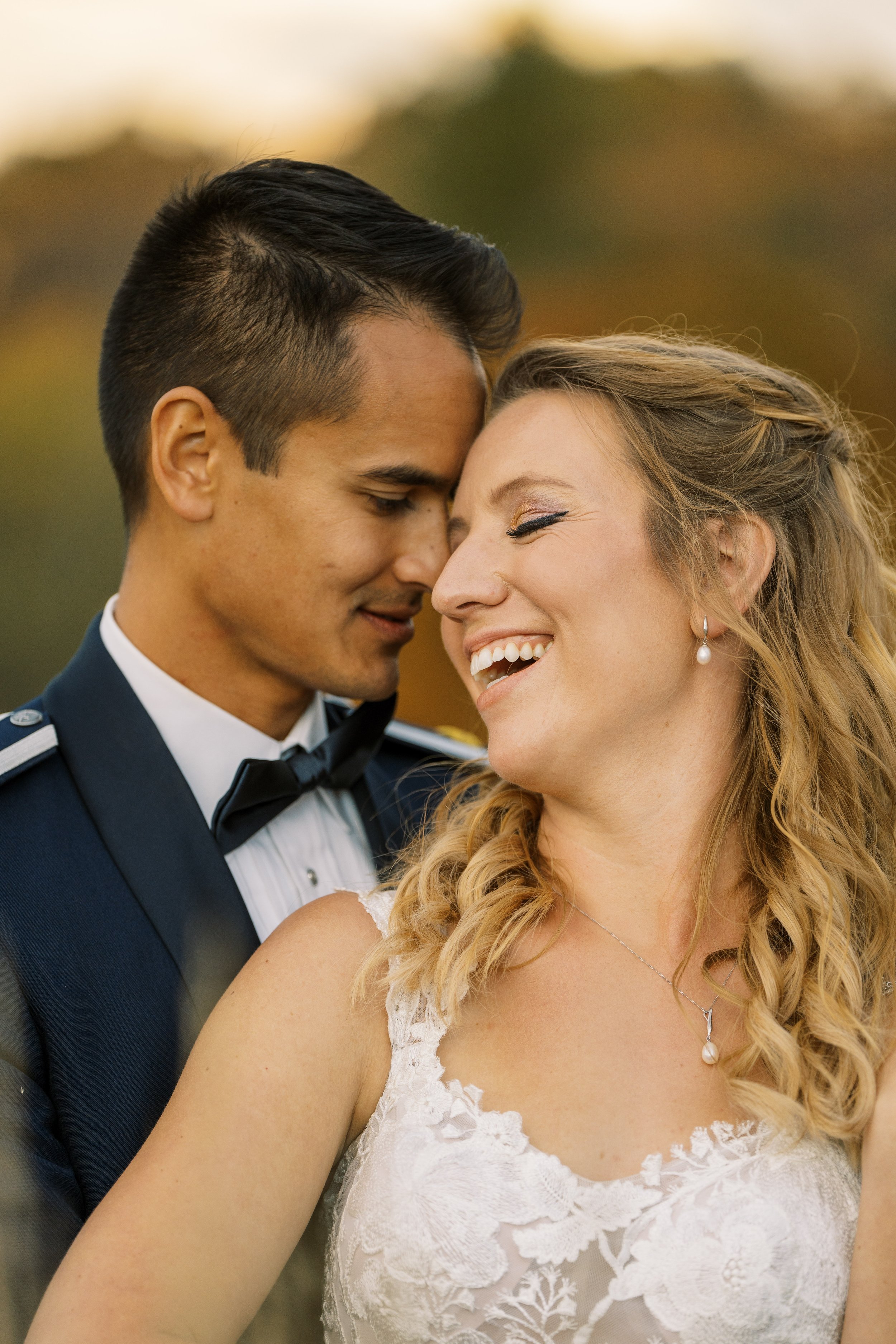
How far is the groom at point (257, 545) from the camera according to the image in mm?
1877

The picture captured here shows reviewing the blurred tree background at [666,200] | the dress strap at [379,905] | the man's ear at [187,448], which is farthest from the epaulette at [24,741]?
the blurred tree background at [666,200]

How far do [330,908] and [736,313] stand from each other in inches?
96.6

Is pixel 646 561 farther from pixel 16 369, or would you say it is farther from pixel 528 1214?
pixel 16 369

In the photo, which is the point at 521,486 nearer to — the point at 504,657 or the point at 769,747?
the point at 504,657

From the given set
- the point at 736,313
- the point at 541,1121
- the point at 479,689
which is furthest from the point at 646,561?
the point at 736,313

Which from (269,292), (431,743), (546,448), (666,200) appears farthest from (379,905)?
(666,200)

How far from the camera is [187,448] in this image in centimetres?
220

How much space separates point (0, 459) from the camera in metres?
2.23

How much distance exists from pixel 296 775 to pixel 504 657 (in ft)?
1.83

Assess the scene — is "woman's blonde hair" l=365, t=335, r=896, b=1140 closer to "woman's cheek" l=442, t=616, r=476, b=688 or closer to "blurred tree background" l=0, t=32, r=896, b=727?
"woman's cheek" l=442, t=616, r=476, b=688

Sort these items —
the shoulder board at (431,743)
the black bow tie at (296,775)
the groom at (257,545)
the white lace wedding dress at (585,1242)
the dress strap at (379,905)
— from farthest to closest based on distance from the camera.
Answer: the shoulder board at (431,743), the black bow tie at (296,775), the groom at (257,545), the dress strap at (379,905), the white lace wedding dress at (585,1242)

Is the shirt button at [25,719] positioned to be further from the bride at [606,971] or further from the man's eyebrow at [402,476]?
the man's eyebrow at [402,476]

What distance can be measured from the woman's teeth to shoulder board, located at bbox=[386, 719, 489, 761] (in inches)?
27.7

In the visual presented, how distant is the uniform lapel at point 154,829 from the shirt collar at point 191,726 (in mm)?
77
